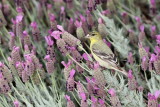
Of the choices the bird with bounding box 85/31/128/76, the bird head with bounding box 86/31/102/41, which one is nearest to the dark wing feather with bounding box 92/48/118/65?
the bird with bounding box 85/31/128/76

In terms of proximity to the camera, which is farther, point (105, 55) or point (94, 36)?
point (94, 36)

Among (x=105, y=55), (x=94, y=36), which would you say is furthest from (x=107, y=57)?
(x=94, y=36)

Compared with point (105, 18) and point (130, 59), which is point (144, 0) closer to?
point (105, 18)

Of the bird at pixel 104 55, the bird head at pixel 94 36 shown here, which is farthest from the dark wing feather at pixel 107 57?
the bird head at pixel 94 36

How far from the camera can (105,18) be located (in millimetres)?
2115

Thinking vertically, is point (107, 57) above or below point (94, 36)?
below

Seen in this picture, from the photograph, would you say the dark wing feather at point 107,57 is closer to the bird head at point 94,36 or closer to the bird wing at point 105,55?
the bird wing at point 105,55

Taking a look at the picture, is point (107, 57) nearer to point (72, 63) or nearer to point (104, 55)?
point (104, 55)

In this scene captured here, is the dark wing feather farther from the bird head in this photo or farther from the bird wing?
the bird head

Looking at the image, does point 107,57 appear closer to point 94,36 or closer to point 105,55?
point 105,55

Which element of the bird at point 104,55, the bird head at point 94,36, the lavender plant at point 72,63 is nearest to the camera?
the lavender plant at point 72,63

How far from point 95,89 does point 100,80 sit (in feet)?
0.21

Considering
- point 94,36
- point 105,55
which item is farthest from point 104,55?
point 94,36

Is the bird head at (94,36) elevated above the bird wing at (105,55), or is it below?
above
